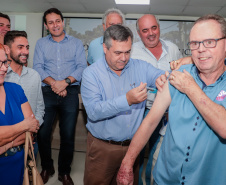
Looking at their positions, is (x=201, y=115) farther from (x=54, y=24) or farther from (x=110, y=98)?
(x=54, y=24)

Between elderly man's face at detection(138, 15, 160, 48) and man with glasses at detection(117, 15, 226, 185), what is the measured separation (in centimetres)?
140

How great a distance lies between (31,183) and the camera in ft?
5.05

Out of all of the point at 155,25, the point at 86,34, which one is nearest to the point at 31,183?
the point at 155,25

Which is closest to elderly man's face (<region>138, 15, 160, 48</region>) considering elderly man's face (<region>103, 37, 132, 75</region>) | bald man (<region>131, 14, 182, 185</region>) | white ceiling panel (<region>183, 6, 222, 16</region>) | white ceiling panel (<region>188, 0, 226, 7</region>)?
bald man (<region>131, 14, 182, 185</region>)

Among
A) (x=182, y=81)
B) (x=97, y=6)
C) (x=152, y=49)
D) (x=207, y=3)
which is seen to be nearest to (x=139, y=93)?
(x=182, y=81)

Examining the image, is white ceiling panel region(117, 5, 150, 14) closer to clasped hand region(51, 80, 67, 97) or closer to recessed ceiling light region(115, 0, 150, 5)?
recessed ceiling light region(115, 0, 150, 5)

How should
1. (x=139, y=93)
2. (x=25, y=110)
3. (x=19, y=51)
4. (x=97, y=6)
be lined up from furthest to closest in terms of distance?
(x=97, y=6), (x=19, y=51), (x=25, y=110), (x=139, y=93)

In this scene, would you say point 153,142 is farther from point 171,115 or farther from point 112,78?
point 171,115

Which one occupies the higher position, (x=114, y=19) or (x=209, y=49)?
(x=114, y=19)

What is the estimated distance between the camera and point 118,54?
5.81ft

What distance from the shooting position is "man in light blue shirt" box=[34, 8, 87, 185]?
108 inches

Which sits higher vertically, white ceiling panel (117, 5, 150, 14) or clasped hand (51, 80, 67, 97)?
white ceiling panel (117, 5, 150, 14)

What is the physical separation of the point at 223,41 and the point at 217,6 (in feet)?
17.4

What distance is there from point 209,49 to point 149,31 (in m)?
1.54
